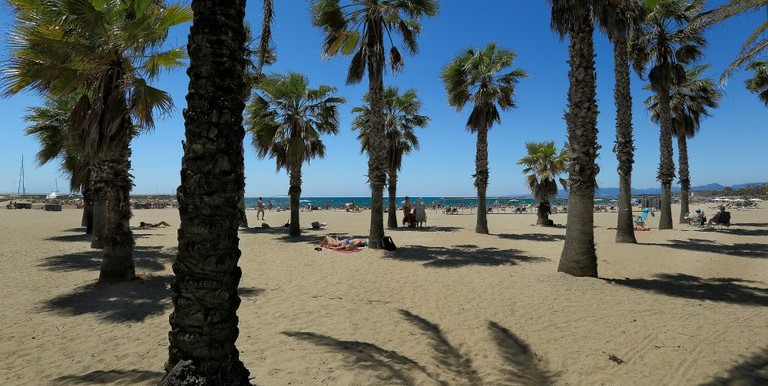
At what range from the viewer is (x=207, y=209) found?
8.72 feet

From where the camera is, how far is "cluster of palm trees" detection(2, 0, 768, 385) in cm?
270

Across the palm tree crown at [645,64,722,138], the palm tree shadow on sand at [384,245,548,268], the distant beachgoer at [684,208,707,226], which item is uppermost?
the palm tree crown at [645,64,722,138]

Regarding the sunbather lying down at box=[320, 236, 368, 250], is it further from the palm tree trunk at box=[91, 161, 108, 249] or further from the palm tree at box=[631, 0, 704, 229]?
the palm tree at box=[631, 0, 704, 229]

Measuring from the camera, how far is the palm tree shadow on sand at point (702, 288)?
677 cm

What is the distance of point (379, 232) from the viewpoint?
1284 cm

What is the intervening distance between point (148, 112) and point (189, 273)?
22.3 feet

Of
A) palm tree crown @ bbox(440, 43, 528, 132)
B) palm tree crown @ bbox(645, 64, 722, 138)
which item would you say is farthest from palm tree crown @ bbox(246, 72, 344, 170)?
palm tree crown @ bbox(645, 64, 722, 138)

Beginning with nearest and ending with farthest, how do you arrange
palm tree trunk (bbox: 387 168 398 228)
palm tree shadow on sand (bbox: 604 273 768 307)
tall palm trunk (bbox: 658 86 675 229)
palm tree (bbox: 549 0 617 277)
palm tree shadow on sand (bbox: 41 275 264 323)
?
palm tree shadow on sand (bbox: 41 275 264 323)
palm tree shadow on sand (bbox: 604 273 768 307)
palm tree (bbox: 549 0 617 277)
tall palm trunk (bbox: 658 86 675 229)
palm tree trunk (bbox: 387 168 398 228)

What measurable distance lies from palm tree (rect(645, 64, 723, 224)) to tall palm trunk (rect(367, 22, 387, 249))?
18.0 m

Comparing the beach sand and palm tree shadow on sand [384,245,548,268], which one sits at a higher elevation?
palm tree shadow on sand [384,245,548,268]

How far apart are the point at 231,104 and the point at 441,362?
141 inches

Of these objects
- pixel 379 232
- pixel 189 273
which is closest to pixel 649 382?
pixel 189 273

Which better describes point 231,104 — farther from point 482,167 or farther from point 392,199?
point 392,199

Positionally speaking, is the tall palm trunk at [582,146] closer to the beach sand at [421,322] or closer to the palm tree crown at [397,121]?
the beach sand at [421,322]
